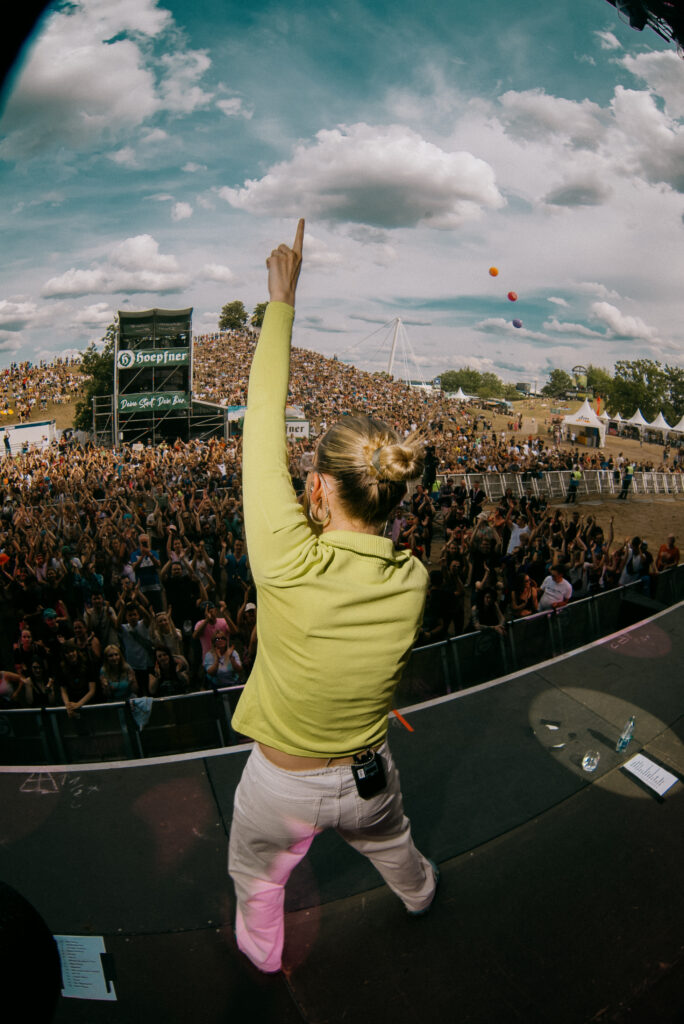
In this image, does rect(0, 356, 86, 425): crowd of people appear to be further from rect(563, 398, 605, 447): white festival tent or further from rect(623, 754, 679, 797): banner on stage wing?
rect(623, 754, 679, 797): banner on stage wing

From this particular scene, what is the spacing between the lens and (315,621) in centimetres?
142

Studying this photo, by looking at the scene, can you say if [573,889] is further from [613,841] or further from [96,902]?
[96,902]

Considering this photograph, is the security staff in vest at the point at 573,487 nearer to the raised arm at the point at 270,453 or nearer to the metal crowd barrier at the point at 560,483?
the metal crowd barrier at the point at 560,483

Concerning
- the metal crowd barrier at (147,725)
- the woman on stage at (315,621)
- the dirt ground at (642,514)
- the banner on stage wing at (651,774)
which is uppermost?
the woman on stage at (315,621)

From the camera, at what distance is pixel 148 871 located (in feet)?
9.44

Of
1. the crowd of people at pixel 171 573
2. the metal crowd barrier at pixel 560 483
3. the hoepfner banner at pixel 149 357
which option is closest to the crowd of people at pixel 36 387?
the hoepfner banner at pixel 149 357

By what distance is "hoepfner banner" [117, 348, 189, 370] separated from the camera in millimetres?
30094

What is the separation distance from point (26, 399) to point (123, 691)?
170 ft

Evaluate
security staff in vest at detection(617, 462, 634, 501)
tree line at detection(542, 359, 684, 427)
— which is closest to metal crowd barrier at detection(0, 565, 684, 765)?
security staff in vest at detection(617, 462, 634, 501)

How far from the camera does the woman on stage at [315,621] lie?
1342mm

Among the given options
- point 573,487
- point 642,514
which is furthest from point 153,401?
point 642,514

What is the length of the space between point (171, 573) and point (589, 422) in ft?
116

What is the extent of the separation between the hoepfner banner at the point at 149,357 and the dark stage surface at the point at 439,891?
29.6 m

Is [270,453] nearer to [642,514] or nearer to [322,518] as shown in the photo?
[322,518]
